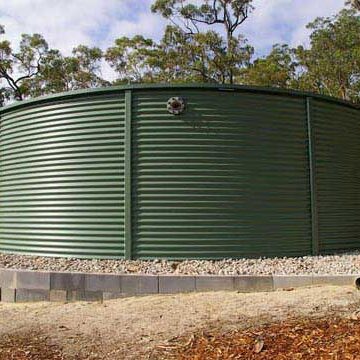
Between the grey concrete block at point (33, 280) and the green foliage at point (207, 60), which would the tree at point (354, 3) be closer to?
the green foliage at point (207, 60)

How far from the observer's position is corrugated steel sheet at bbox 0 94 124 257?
8102 mm

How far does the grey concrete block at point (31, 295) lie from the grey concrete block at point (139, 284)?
46.2 inches

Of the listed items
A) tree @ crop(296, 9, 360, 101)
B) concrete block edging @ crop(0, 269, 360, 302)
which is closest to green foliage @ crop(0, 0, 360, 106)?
tree @ crop(296, 9, 360, 101)

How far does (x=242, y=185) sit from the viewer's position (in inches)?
321

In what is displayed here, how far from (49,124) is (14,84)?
26.1m

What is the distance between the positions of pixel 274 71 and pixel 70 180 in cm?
1880

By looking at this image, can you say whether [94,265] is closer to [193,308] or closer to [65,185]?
[65,185]

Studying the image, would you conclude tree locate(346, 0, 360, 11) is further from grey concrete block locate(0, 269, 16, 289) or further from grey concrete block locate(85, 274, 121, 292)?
grey concrete block locate(0, 269, 16, 289)

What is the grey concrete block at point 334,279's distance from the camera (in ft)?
21.9

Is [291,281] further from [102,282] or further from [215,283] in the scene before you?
[102,282]

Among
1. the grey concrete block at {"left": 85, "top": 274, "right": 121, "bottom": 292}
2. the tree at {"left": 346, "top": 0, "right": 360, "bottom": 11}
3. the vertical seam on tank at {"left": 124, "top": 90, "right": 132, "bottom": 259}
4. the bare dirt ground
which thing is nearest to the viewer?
the bare dirt ground

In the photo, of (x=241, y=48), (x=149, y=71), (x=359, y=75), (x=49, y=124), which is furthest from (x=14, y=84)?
(x=49, y=124)

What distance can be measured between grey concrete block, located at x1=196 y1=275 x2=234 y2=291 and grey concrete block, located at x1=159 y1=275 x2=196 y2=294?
9cm

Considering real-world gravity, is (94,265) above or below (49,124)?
below
